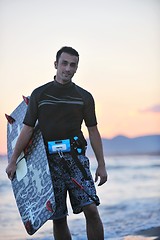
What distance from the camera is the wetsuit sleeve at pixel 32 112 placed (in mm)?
2508

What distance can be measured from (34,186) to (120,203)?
1.18 m

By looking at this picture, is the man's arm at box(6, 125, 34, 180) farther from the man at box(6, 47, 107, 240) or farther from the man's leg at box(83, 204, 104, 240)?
the man's leg at box(83, 204, 104, 240)

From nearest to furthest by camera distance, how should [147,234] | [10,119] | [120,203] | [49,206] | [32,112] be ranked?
[49,206] → [32,112] → [10,119] → [147,234] → [120,203]

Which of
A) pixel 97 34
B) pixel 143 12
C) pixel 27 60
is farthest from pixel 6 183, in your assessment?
pixel 143 12

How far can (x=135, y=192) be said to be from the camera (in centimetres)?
375

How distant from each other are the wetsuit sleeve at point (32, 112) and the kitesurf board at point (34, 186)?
47 mm

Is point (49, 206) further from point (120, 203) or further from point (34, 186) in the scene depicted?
point (120, 203)

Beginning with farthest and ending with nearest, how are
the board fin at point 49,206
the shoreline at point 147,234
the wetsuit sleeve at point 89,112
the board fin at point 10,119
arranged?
1. the shoreline at point 147,234
2. the board fin at point 10,119
3. the wetsuit sleeve at point 89,112
4. the board fin at point 49,206

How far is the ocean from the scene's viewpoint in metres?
3.14

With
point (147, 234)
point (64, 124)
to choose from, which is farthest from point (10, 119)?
point (147, 234)

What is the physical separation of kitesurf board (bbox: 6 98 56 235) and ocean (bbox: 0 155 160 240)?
50 centimetres

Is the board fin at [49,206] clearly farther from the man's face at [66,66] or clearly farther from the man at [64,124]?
the man's face at [66,66]

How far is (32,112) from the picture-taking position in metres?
2.51

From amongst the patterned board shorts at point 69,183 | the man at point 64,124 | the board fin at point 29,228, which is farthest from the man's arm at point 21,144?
the board fin at point 29,228
